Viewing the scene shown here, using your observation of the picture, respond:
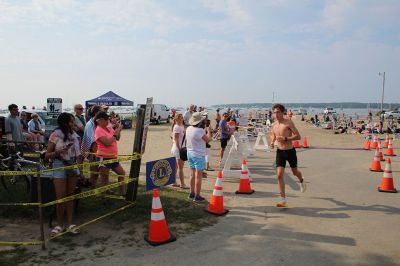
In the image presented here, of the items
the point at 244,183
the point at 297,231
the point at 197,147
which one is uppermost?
the point at 197,147

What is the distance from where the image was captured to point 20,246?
4.45 metres

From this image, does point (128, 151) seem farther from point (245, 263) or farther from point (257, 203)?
point (245, 263)

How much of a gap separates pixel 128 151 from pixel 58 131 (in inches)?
395

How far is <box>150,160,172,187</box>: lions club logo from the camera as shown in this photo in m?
5.61

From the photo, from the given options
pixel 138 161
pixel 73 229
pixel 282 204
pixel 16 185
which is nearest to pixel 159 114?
pixel 16 185

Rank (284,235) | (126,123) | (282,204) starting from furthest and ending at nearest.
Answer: (126,123) → (282,204) → (284,235)

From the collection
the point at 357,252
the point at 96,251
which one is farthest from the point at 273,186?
the point at 96,251

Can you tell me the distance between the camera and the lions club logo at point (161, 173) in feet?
18.4

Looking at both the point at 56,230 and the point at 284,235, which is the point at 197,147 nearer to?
the point at 284,235

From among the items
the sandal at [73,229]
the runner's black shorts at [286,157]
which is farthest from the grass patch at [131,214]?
the runner's black shorts at [286,157]

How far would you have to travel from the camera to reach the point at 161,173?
581cm

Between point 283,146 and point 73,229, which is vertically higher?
point 283,146

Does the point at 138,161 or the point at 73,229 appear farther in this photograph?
the point at 138,161

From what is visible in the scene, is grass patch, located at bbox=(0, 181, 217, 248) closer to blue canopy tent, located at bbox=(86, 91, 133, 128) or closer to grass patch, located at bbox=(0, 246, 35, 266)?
grass patch, located at bbox=(0, 246, 35, 266)
